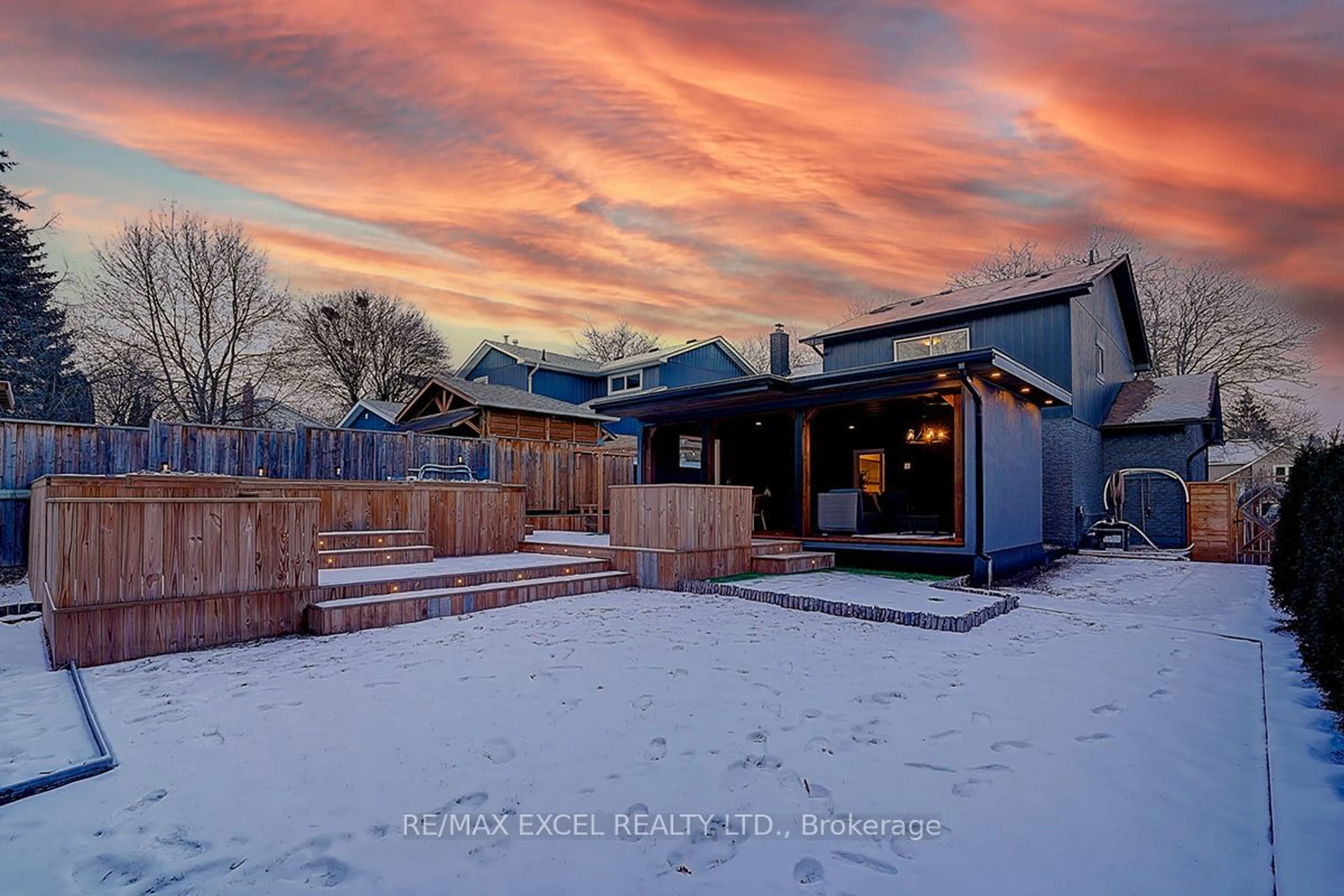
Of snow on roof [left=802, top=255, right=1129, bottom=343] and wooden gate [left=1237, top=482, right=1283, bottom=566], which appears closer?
wooden gate [left=1237, top=482, right=1283, bottom=566]

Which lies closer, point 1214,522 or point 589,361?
point 1214,522

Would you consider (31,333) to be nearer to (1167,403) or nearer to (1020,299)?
(1020,299)

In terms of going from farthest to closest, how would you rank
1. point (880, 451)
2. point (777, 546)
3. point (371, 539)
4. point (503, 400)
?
point (503, 400)
point (880, 451)
point (777, 546)
point (371, 539)

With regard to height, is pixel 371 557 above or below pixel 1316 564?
below

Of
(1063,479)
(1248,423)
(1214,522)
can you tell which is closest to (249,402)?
(1063,479)

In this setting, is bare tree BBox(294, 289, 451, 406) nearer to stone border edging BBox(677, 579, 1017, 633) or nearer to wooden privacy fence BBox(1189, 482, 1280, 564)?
stone border edging BBox(677, 579, 1017, 633)

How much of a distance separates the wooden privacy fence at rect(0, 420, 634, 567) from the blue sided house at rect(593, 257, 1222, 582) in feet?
8.36

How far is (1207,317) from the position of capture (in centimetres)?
2262

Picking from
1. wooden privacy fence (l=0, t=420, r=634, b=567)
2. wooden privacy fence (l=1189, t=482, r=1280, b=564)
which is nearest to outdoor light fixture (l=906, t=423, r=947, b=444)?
wooden privacy fence (l=1189, t=482, r=1280, b=564)

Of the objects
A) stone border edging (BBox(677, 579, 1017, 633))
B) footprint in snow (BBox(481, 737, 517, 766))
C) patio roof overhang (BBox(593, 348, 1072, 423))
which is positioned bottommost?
stone border edging (BBox(677, 579, 1017, 633))

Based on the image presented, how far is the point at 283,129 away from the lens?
868 centimetres

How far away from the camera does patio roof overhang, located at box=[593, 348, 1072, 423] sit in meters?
8.22

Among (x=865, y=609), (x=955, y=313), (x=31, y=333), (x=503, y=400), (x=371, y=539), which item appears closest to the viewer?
(x=865, y=609)

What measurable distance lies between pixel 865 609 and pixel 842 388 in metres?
4.14
